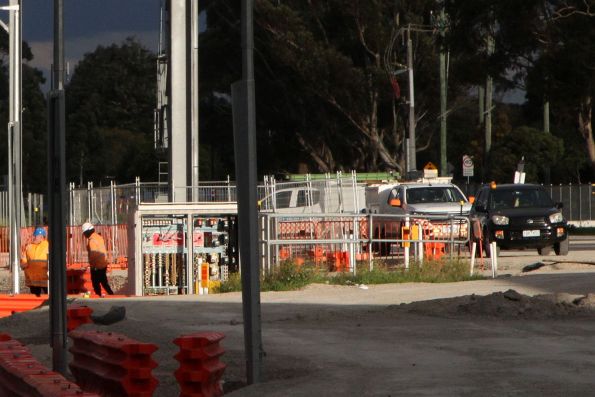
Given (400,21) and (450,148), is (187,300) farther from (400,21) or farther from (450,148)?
(450,148)

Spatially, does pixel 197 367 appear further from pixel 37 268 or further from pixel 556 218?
pixel 556 218

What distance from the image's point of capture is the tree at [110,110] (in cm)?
9112

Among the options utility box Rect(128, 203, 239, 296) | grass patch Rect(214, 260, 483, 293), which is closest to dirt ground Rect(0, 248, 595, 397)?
grass patch Rect(214, 260, 483, 293)

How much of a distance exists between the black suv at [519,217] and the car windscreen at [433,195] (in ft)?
11.2

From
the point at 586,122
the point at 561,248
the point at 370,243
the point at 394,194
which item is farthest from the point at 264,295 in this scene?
the point at 586,122

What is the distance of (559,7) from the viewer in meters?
42.8

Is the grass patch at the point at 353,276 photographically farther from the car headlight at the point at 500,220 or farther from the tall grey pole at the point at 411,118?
the tall grey pole at the point at 411,118

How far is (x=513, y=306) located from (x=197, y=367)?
23.7 feet

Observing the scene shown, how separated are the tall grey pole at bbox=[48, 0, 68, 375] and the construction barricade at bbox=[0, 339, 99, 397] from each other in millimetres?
366

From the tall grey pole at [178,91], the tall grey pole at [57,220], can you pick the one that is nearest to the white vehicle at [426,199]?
the tall grey pole at [178,91]

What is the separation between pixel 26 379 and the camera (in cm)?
1033

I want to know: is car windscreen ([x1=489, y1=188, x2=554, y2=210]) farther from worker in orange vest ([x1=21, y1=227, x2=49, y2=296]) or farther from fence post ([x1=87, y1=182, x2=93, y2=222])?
fence post ([x1=87, y1=182, x2=93, y2=222])

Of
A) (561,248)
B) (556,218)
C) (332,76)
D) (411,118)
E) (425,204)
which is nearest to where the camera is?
(556,218)

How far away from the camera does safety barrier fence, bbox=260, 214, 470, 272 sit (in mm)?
26420
